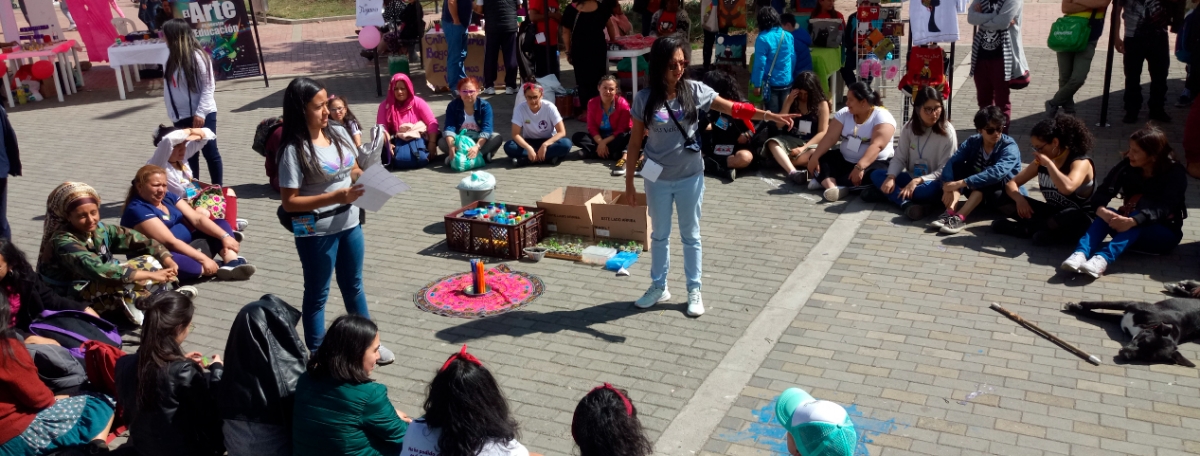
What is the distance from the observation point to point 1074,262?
6430 millimetres

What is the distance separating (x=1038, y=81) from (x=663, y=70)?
8608 mm

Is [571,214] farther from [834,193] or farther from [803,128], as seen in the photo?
[803,128]

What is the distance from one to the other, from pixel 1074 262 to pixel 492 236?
4051mm

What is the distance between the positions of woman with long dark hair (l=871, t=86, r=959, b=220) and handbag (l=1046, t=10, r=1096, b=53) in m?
3.26

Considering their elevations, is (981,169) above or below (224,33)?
below

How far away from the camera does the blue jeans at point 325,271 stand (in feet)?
16.9

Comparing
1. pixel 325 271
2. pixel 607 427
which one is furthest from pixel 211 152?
pixel 607 427

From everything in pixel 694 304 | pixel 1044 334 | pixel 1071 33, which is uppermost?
pixel 1071 33

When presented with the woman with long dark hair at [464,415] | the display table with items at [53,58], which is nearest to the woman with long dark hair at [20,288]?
the woman with long dark hair at [464,415]

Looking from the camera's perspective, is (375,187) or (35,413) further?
(375,187)

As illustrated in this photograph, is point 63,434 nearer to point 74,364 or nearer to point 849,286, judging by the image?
point 74,364

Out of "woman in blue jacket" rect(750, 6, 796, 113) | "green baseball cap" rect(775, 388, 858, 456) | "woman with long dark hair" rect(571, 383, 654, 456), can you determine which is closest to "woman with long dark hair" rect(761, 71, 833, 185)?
"woman in blue jacket" rect(750, 6, 796, 113)

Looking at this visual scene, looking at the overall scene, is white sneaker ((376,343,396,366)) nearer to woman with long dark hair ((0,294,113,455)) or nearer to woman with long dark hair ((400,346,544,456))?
woman with long dark hair ((0,294,113,455))

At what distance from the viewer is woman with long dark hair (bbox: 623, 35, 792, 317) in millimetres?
5664
